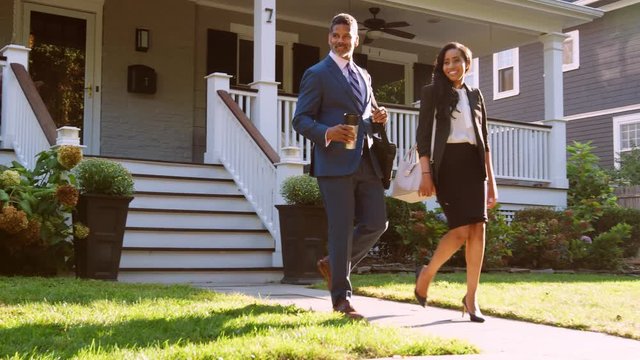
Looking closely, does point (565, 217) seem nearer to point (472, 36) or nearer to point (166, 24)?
point (472, 36)

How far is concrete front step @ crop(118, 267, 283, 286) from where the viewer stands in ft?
24.7

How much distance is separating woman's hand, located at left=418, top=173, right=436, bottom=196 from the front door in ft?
24.3

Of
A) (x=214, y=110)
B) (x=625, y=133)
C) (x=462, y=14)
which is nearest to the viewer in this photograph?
(x=214, y=110)

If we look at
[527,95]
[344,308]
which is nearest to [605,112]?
[527,95]

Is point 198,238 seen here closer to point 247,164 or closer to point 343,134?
point 247,164

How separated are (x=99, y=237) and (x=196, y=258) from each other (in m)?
1.39

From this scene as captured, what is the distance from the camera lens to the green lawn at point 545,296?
195 inches

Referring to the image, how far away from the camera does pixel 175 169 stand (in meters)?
9.44

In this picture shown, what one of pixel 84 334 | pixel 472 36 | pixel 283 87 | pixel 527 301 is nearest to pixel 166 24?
pixel 283 87

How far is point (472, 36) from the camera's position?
14.2 metres

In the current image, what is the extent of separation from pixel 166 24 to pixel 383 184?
8093 millimetres

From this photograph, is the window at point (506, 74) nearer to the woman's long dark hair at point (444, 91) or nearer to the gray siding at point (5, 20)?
the gray siding at point (5, 20)

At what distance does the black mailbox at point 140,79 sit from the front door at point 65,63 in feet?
1.67

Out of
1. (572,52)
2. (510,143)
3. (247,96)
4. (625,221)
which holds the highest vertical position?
(572,52)
